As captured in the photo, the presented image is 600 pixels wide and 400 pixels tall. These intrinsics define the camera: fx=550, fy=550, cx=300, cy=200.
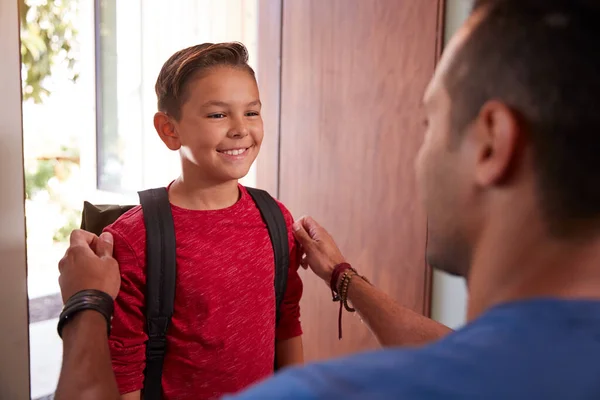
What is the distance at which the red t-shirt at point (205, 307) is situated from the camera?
1089 mm

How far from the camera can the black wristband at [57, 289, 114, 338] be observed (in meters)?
0.95

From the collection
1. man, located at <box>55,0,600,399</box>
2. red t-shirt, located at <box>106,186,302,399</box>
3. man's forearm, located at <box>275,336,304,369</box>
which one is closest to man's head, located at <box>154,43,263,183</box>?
red t-shirt, located at <box>106,186,302,399</box>

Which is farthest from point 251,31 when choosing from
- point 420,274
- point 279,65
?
point 420,274

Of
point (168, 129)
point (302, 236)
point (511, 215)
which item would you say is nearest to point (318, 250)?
point (302, 236)

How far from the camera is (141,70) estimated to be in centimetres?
317

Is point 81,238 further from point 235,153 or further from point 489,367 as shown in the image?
point 489,367

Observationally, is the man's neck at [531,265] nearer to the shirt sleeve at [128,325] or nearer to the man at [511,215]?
the man at [511,215]

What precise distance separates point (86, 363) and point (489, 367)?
71cm

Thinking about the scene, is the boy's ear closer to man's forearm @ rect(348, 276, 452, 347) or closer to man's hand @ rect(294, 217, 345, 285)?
man's hand @ rect(294, 217, 345, 285)

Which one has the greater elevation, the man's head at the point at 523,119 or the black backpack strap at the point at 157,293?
the man's head at the point at 523,119

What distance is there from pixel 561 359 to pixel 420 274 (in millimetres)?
1620

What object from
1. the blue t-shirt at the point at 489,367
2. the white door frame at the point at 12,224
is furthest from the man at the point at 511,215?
the white door frame at the point at 12,224

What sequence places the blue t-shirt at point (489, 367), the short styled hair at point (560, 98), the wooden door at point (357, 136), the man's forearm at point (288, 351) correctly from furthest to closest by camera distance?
the wooden door at point (357, 136) → the man's forearm at point (288, 351) → the short styled hair at point (560, 98) → the blue t-shirt at point (489, 367)

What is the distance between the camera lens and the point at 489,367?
0.40 meters
